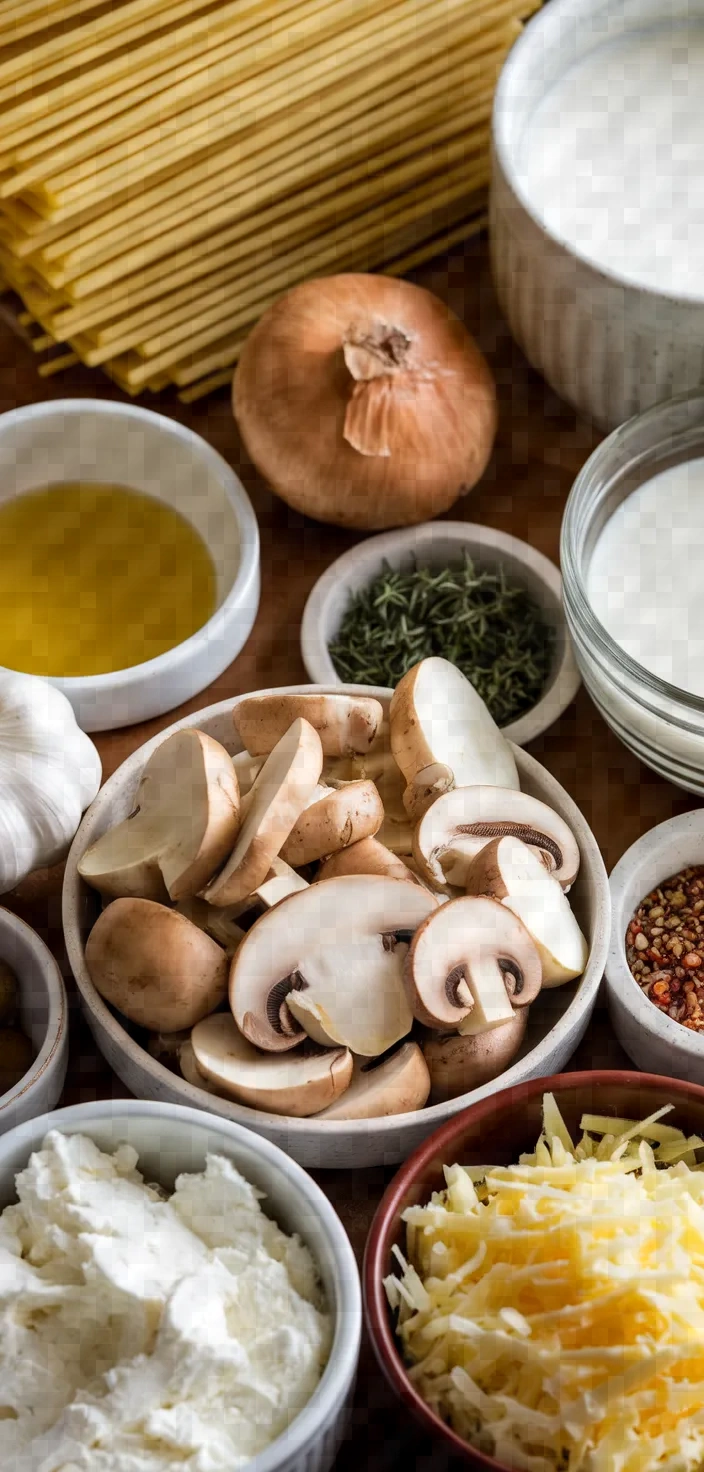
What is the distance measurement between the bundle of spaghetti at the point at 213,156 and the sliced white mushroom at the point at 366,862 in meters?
0.63

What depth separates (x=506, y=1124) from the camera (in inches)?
41.3

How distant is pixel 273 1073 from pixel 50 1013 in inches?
7.3

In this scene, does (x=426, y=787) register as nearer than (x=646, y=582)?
Yes

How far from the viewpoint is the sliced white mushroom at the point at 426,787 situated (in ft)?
3.88

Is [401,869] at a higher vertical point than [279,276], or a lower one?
lower

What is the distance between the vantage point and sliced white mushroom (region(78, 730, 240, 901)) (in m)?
1.10

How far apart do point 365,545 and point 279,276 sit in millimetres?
328

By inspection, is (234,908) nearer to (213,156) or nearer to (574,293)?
(574,293)

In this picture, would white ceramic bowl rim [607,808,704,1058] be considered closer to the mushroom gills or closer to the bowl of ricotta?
the mushroom gills

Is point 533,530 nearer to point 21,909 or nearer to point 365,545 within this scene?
point 365,545

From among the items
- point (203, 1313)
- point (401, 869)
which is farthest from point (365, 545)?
point (203, 1313)

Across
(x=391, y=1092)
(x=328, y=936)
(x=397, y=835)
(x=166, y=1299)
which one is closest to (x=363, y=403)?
(x=397, y=835)

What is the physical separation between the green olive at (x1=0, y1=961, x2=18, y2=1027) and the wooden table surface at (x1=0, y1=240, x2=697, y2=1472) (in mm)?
71

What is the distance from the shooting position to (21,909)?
4.27 feet
